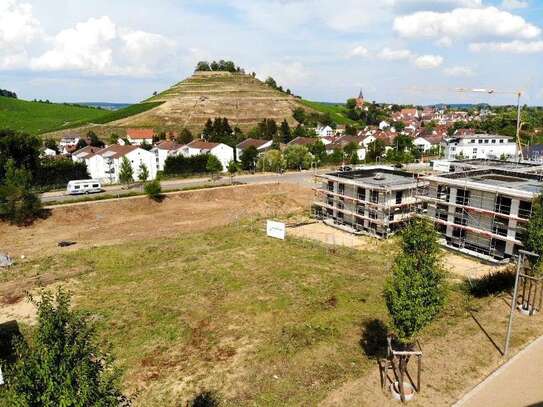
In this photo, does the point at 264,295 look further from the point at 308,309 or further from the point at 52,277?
the point at 52,277

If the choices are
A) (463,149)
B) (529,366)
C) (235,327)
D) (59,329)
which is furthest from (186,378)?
(463,149)

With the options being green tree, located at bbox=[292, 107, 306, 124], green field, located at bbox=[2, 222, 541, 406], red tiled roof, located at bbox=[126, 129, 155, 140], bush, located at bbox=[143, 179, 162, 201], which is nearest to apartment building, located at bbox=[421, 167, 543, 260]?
green field, located at bbox=[2, 222, 541, 406]

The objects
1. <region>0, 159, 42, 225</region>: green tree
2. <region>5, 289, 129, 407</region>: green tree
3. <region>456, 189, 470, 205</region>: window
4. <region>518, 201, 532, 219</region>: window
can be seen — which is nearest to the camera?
<region>5, 289, 129, 407</region>: green tree

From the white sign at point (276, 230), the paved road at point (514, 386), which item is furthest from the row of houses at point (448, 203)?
the paved road at point (514, 386)

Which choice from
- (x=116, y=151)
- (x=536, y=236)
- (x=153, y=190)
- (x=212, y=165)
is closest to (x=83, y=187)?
(x=153, y=190)

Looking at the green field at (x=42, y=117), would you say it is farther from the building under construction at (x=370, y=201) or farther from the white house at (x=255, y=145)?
the building under construction at (x=370, y=201)

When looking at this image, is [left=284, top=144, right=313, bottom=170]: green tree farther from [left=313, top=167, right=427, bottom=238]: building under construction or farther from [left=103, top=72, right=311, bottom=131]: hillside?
[left=103, top=72, right=311, bottom=131]: hillside

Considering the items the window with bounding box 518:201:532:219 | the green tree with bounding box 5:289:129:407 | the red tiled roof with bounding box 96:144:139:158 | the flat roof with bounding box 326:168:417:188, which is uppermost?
the green tree with bounding box 5:289:129:407
